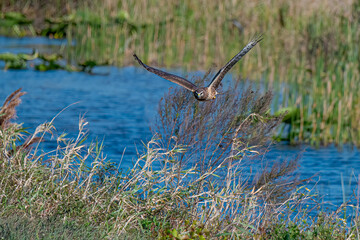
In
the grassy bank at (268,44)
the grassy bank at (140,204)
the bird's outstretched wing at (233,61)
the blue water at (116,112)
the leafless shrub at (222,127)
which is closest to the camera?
the grassy bank at (140,204)

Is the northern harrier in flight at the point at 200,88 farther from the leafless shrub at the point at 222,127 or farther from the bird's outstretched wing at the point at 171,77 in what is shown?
the leafless shrub at the point at 222,127

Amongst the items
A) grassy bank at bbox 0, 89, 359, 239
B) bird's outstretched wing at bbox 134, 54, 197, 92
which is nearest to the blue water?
grassy bank at bbox 0, 89, 359, 239

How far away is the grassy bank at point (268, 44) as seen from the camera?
9.64m

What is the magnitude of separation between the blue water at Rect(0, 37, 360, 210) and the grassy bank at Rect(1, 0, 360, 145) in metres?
0.48

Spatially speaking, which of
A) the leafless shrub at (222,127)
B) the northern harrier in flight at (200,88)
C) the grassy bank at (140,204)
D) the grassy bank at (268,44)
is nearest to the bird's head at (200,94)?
the northern harrier in flight at (200,88)

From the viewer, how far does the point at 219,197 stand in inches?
207

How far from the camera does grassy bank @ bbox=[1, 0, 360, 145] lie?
964cm

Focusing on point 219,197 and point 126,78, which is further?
point 126,78

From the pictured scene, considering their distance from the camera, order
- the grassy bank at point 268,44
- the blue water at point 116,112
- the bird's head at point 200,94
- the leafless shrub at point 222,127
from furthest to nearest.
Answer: the grassy bank at point 268,44, the blue water at point 116,112, the leafless shrub at point 222,127, the bird's head at point 200,94

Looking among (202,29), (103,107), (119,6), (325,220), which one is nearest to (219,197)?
(325,220)

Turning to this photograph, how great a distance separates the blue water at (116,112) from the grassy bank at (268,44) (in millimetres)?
481

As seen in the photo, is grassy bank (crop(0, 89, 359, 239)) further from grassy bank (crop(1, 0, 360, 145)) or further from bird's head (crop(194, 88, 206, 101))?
grassy bank (crop(1, 0, 360, 145))

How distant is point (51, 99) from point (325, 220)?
818 cm

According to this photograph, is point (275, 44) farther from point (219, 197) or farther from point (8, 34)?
point (8, 34)
